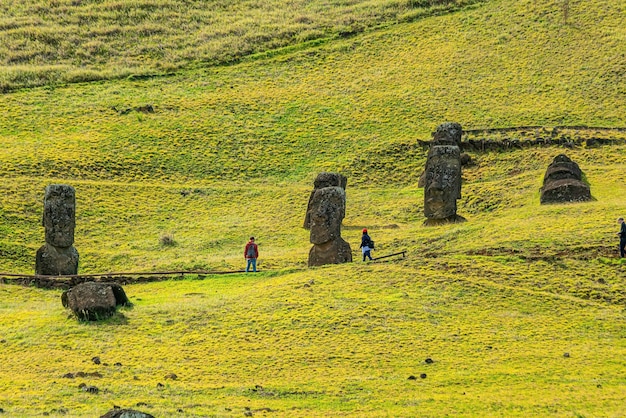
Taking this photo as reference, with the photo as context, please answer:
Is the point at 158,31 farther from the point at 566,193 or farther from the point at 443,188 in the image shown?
the point at 566,193

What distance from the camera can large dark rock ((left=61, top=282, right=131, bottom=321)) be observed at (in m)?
30.5

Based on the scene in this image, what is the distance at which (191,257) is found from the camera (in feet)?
144

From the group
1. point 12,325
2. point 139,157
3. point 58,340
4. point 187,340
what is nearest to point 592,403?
point 187,340

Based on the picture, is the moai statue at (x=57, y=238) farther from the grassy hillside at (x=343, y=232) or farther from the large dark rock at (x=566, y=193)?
the large dark rock at (x=566, y=193)

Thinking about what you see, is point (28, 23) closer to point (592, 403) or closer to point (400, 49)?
point (400, 49)

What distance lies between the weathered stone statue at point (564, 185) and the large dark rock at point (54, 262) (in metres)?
16.5

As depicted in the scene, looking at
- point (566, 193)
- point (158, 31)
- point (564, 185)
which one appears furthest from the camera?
point (158, 31)

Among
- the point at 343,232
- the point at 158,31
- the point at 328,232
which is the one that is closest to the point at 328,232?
the point at 328,232

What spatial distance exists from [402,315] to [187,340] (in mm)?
5239

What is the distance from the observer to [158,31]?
8900 centimetres

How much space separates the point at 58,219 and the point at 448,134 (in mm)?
24444

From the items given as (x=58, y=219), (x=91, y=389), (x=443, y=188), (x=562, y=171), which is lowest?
(x=91, y=389)

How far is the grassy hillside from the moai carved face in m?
1.24

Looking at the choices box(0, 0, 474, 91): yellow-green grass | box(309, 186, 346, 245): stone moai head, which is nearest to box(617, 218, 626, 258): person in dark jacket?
box(309, 186, 346, 245): stone moai head
